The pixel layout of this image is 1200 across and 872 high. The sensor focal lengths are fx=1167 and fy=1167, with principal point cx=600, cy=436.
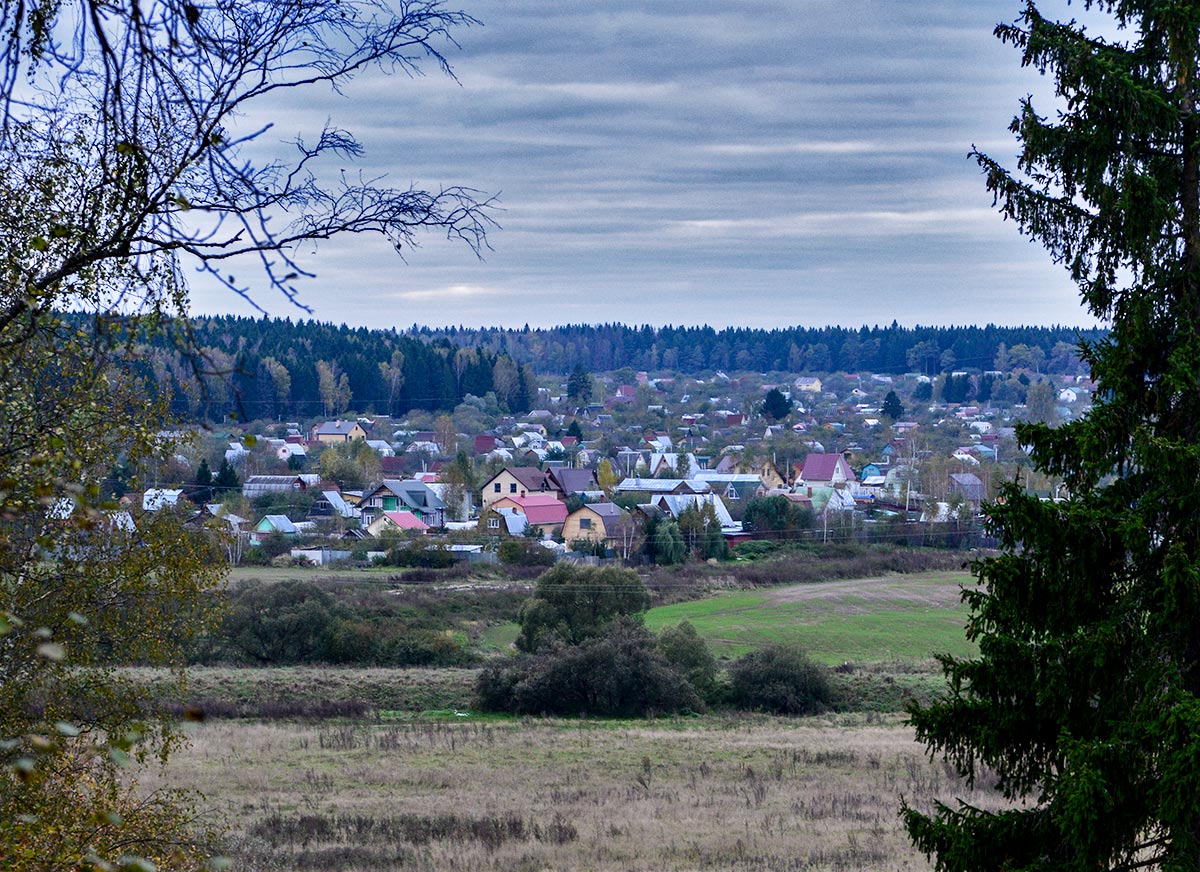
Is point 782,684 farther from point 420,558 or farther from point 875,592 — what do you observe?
point 420,558

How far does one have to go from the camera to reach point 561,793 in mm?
20250

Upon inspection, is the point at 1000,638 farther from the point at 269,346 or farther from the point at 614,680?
the point at 269,346

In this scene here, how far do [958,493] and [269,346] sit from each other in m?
94.4

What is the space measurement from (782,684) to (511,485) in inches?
1963

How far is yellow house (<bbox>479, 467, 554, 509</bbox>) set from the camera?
3179 inches

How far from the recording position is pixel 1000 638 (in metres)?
7.79

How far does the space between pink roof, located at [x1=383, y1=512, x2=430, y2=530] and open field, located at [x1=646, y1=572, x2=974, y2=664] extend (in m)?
24.2

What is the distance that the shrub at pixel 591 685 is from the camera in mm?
32250

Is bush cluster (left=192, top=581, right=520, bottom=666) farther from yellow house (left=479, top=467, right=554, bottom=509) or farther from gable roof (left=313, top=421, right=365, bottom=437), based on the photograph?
gable roof (left=313, top=421, right=365, bottom=437)

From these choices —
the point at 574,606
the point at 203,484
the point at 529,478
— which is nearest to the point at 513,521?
the point at 529,478

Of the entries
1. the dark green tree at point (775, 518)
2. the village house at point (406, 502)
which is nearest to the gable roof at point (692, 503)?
the dark green tree at point (775, 518)

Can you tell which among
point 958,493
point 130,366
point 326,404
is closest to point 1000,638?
point 130,366

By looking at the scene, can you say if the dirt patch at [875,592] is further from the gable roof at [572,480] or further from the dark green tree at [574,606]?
the gable roof at [572,480]

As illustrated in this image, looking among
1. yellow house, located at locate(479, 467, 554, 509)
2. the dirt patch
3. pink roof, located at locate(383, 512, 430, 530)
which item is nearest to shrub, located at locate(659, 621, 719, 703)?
the dirt patch
